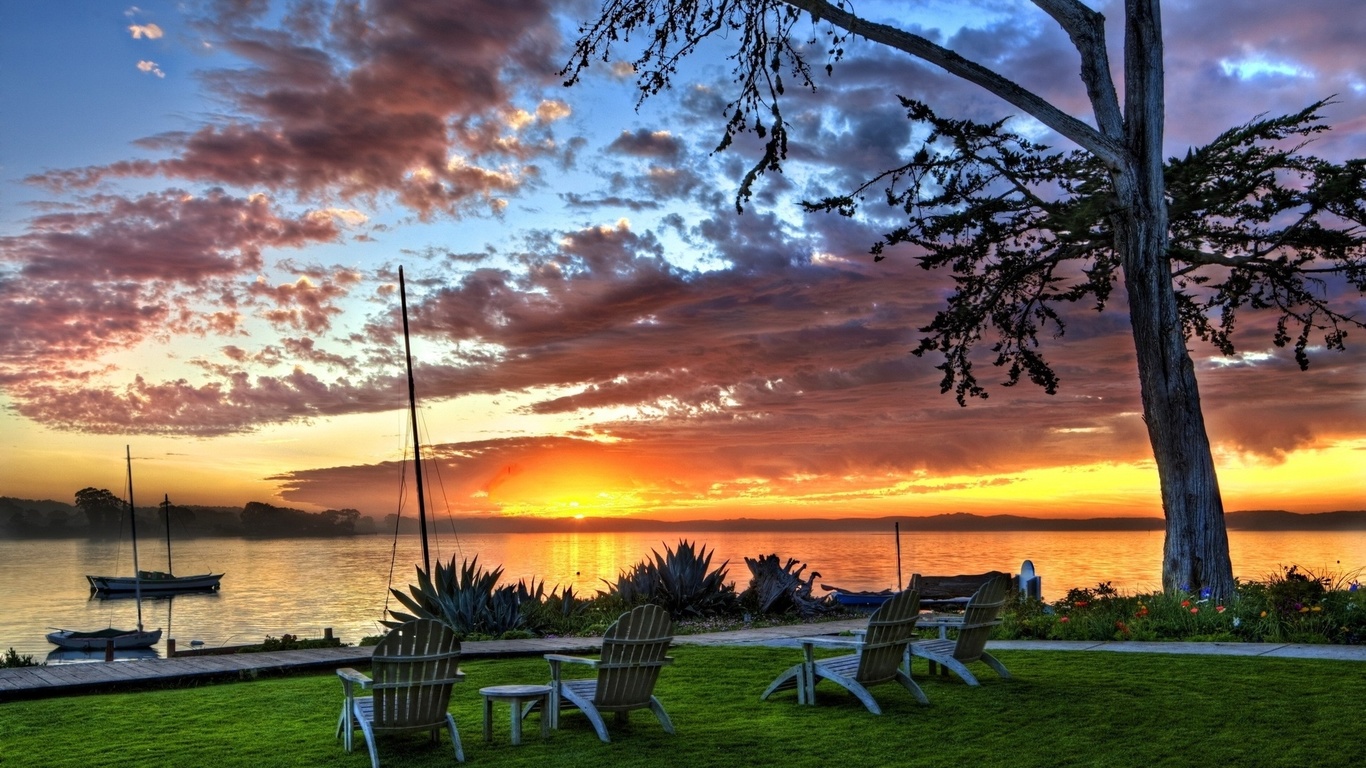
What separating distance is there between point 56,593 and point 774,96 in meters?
79.9

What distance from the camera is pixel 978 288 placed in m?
18.6

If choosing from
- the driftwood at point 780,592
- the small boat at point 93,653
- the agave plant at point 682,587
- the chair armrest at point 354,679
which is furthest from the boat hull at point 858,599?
the small boat at point 93,653

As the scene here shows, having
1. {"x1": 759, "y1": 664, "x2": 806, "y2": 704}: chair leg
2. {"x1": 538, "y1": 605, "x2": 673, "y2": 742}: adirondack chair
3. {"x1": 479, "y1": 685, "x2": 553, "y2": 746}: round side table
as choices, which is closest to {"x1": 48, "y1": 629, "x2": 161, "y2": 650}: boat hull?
{"x1": 759, "y1": 664, "x2": 806, "y2": 704}: chair leg

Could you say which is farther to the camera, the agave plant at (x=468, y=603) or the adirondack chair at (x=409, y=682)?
the agave plant at (x=468, y=603)

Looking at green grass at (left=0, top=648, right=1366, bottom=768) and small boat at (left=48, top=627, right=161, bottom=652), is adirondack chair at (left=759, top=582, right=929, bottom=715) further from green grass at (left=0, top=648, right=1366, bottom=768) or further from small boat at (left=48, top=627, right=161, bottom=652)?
small boat at (left=48, top=627, right=161, bottom=652)

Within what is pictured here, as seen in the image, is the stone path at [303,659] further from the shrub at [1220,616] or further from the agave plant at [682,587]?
the agave plant at [682,587]

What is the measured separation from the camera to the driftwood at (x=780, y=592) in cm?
1772

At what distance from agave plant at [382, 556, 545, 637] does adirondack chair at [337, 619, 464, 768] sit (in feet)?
24.6

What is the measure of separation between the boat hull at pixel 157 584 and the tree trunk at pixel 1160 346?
70.7 m

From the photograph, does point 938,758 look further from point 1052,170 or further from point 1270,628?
point 1052,170

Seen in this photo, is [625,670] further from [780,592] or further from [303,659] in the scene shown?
[780,592]

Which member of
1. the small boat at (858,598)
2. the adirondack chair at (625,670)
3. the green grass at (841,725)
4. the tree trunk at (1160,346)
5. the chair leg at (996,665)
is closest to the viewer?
the green grass at (841,725)

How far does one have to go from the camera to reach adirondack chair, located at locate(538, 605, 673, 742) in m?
7.60

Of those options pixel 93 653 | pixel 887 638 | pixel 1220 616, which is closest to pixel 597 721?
pixel 887 638
